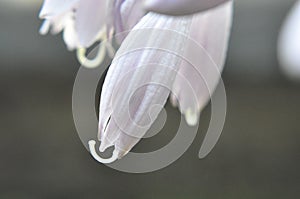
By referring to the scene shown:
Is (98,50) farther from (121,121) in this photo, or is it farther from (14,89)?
(14,89)

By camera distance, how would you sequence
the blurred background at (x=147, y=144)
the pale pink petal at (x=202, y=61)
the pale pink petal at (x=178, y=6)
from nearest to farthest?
the pale pink petal at (x=178, y=6) → the pale pink petal at (x=202, y=61) → the blurred background at (x=147, y=144)

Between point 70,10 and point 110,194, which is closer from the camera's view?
point 70,10

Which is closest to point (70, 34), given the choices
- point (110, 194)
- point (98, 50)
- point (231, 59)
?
point (98, 50)

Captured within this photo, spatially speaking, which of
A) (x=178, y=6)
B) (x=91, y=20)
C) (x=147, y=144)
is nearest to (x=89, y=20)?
(x=91, y=20)

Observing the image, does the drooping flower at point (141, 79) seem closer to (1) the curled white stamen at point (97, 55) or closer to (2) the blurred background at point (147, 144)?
(1) the curled white stamen at point (97, 55)

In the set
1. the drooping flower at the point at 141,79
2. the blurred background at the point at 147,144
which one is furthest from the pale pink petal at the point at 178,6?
the blurred background at the point at 147,144

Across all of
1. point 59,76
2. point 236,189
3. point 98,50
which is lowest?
point 236,189
